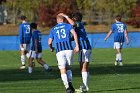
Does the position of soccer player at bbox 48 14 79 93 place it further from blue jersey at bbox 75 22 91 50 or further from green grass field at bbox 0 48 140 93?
green grass field at bbox 0 48 140 93

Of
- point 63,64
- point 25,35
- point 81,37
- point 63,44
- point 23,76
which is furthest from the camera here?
point 25,35

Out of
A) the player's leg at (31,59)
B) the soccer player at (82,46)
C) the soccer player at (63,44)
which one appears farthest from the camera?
the player's leg at (31,59)

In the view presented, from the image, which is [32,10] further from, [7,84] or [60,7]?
[7,84]

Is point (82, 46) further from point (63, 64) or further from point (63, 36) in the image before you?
point (63, 64)

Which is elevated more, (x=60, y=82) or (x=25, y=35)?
(x=25, y=35)

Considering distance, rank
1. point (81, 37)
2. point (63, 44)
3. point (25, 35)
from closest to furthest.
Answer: point (63, 44) → point (81, 37) → point (25, 35)

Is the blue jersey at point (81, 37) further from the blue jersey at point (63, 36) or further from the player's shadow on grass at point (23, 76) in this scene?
the player's shadow on grass at point (23, 76)

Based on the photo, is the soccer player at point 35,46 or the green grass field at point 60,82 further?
the soccer player at point 35,46

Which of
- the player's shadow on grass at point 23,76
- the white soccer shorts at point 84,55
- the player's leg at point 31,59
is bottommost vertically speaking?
the player's shadow on grass at point 23,76

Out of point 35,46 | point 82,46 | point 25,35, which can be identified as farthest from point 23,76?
point 82,46

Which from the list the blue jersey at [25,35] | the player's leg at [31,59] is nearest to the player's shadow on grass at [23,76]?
the player's leg at [31,59]

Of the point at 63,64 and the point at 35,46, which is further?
the point at 35,46

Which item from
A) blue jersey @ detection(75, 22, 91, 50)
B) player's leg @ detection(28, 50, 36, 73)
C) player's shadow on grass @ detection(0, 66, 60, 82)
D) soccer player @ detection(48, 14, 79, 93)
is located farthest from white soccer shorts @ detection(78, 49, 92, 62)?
player's leg @ detection(28, 50, 36, 73)

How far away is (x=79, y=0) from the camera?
76.2 m
